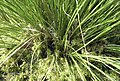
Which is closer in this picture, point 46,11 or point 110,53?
point 46,11

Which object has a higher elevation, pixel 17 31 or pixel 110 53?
pixel 17 31

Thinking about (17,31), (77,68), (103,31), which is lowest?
(77,68)

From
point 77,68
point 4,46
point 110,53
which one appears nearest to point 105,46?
point 110,53

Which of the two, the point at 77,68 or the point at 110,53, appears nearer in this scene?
the point at 77,68

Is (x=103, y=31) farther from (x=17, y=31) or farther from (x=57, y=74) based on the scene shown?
(x=17, y=31)

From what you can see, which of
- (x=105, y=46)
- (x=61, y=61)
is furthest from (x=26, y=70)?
(x=105, y=46)

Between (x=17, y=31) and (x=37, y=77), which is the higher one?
(x=17, y=31)

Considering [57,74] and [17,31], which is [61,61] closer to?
Answer: [57,74]
